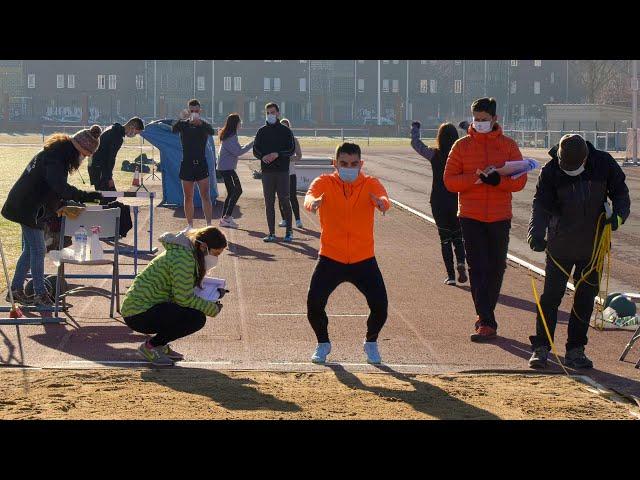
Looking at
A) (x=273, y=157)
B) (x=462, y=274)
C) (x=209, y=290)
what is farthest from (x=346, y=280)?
(x=273, y=157)

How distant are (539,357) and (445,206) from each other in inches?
168

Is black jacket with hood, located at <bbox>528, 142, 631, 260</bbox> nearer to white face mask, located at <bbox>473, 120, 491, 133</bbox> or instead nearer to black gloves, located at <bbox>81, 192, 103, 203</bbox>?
white face mask, located at <bbox>473, 120, 491, 133</bbox>

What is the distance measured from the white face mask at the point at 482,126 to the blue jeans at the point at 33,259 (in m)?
4.19

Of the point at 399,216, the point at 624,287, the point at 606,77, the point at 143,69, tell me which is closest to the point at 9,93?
the point at 143,69

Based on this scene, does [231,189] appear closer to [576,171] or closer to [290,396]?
[576,171]

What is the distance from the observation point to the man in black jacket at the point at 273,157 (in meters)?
18.6

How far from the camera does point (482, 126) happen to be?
11273 millimetres

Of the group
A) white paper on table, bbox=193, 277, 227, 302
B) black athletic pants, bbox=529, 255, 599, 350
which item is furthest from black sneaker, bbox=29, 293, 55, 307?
black athletic pants, bbox=529, 255, 599, 350

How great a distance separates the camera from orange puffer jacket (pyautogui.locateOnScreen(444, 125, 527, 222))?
1136 centimetres

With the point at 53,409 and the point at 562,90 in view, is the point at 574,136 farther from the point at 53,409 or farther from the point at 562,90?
the point at 562,90

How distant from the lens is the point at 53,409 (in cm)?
830

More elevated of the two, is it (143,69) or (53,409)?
(143,69)

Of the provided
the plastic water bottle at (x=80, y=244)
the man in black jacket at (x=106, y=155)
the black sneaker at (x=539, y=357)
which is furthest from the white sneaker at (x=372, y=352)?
the man in black jacket at (x=106, y=155)

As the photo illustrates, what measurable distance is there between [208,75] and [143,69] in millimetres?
5485
